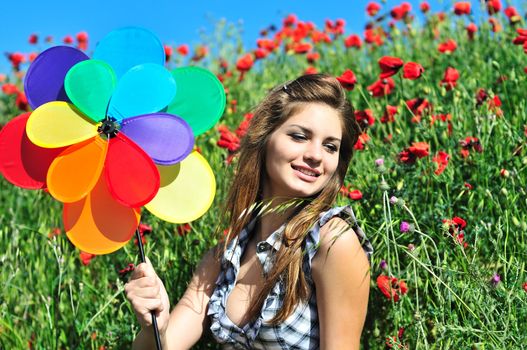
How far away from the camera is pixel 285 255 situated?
1979 mm

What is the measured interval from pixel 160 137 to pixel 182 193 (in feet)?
0.54

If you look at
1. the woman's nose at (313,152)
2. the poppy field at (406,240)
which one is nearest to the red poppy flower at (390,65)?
the poppy field at (406,240)

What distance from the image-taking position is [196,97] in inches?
78.2

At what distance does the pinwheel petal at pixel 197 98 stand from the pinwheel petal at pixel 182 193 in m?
0.10

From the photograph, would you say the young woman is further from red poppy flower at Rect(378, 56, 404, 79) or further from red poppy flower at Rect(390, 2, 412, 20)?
red poppy flower at Rect(390, 2, 412, 20)

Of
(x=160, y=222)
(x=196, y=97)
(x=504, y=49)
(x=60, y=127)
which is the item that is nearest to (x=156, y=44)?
(x=196, y=97)

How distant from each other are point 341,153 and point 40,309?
3.99 ft

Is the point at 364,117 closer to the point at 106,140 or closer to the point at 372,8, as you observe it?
the point at 106,140

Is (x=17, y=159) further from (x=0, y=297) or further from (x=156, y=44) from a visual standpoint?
(x=0, y=297)

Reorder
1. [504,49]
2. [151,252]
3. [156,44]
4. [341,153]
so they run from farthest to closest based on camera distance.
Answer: [504,49] → [151,252] → [341,153] → [156,44]

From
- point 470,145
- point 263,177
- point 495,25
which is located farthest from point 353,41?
point 263,177

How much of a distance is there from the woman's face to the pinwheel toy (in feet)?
0.72

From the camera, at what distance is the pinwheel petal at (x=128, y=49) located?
6.40 ft

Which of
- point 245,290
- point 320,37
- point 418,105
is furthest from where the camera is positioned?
point 320,37
